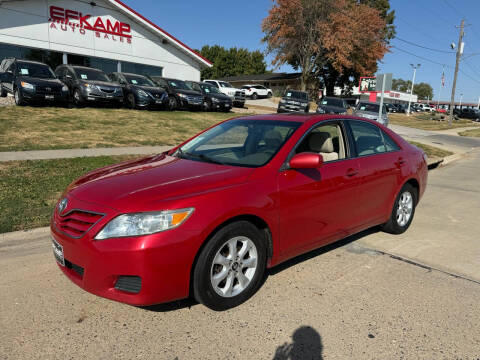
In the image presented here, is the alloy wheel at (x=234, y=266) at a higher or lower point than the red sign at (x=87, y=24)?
lower

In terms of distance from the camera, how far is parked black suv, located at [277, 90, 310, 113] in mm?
22984

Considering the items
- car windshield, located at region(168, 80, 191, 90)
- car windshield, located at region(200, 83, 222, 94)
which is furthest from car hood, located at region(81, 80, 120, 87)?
car windshield, located at region(200, 83, 222, 94)

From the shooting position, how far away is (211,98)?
66.0 ft

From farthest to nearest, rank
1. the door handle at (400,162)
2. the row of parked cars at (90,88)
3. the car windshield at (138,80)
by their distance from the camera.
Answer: the car windshield at (138,80) < the row of parked cars at (90,88) < the door handle at (400,162)

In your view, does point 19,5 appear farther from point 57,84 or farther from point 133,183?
point 133,183

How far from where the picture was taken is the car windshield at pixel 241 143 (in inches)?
141

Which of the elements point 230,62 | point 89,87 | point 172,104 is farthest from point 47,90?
point 230,62

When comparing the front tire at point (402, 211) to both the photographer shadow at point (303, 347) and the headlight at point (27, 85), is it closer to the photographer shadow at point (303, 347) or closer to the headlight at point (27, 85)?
the photographer shadow at point (303, 347)

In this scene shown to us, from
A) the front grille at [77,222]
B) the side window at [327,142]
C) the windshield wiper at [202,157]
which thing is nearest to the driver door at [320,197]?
the side window at [327,142]

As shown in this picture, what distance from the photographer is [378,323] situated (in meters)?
2.95

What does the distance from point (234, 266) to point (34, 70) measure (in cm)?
1469

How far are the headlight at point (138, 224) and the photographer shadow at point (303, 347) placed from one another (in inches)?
44.6

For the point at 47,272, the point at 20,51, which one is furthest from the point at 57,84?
the point at 47,272

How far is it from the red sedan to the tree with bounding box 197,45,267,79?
79.3m
